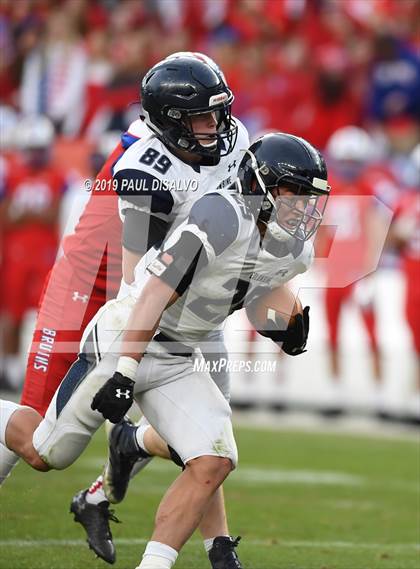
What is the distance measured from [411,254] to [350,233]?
68 cm

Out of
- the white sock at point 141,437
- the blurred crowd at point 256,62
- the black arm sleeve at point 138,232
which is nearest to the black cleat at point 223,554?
the white sock at point 141,437

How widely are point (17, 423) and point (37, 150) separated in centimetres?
540

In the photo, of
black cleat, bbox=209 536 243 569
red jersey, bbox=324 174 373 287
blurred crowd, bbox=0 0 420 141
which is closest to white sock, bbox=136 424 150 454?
black cleat, bbox=209 536 243 569

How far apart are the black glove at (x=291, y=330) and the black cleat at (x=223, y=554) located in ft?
2.06

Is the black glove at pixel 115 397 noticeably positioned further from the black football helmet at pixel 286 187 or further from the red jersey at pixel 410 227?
the red jersey at pixel 410 227

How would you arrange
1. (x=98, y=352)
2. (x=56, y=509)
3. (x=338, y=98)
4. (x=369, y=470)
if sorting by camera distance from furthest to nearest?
1. (x=338, y=98)
2. (x=369, y=470)
3. (x=56, y=509)
4. (x=98, y=352)

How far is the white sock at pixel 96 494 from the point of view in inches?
180

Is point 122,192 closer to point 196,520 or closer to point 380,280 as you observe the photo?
point 196,520

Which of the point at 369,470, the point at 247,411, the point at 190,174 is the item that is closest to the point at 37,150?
the point at 247,411

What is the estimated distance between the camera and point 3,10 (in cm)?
1191

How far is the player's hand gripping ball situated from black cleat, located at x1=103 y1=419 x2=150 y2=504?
30.0 inches

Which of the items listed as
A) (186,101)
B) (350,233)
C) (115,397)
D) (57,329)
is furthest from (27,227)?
(115,397)

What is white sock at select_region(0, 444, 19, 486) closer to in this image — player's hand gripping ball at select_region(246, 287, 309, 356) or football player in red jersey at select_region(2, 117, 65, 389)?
player's hand gripping ball at select_region(246, 287, 309, 356)

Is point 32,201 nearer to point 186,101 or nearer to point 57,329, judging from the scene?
point 57,329
